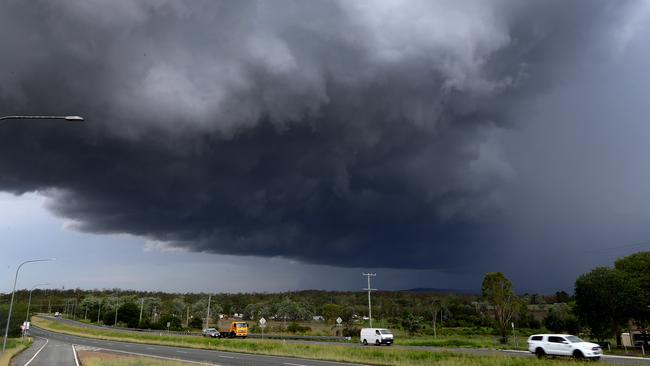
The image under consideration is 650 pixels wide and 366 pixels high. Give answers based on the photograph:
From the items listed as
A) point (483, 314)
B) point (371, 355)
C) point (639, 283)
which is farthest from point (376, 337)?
point (483, 314)

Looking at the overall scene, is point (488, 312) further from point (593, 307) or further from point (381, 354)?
point (381, 354)

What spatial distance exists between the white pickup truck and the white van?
2280cm

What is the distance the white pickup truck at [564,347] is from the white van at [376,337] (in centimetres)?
2280

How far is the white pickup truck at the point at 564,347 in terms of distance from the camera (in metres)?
32.3

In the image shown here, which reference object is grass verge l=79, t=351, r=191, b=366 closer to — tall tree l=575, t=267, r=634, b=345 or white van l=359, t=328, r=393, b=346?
white van l=359, t=328, r=393, b=346

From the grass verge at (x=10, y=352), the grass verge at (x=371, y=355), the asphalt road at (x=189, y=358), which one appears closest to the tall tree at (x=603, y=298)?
the grass verge at (x=371, y=355)

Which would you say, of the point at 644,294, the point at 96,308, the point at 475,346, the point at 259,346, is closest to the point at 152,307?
the point at 96,308

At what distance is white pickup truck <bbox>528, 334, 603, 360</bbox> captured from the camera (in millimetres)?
32291

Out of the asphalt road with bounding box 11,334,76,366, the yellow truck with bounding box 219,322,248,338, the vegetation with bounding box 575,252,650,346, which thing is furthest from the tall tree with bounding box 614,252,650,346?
the asphalt road with bounding box 11,334,76,366

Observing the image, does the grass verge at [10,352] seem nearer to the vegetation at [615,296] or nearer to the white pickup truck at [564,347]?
the white pickup truck at [564,347]

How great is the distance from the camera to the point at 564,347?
3347 centimetres

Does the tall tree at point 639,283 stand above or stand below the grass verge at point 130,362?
above

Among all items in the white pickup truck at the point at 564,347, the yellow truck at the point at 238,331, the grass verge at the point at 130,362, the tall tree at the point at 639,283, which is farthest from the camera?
the yellow truck at the point at 238,331

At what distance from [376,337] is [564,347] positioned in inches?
1067
